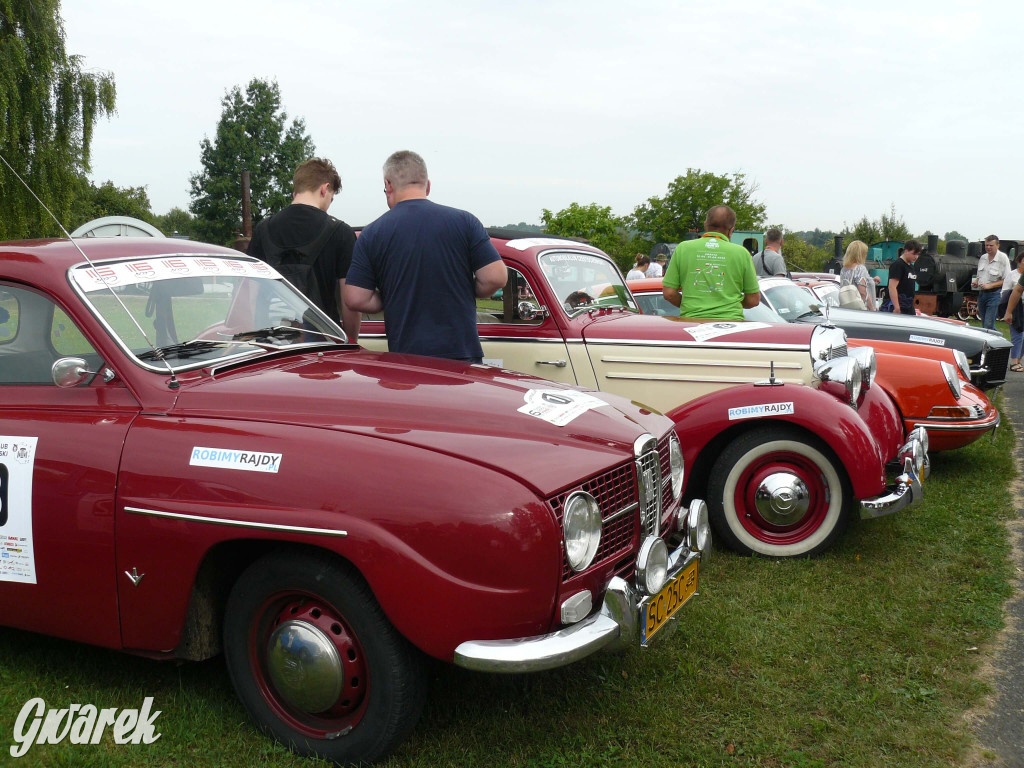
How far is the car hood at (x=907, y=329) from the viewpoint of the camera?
8273 mm

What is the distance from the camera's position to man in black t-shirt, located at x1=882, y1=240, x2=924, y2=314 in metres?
12.0

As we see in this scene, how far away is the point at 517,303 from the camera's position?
5523 millimetres

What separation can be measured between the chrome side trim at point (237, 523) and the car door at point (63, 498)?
0.16 m

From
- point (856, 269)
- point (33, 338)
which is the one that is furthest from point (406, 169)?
point (856, 269)

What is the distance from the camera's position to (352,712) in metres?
2.77

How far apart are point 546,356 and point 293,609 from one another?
299 cm

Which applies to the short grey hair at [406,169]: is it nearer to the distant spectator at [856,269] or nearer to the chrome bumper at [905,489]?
the chrome bumper at [905,489]

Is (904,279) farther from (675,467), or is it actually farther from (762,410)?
(675,467)

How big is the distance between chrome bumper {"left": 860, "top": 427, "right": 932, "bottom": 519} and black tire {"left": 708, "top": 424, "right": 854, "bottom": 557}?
211 millimetres

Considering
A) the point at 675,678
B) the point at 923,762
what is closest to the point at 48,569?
the point at 675,678

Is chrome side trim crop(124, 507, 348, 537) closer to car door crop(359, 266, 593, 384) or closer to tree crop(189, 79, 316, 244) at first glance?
car door crop(359, 266, 593, 384)

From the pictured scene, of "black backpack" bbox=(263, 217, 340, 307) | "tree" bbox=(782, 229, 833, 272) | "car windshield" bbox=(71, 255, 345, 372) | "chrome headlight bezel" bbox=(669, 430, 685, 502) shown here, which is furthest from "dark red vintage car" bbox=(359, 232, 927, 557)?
"tree" bbox=(782, 229, 833, 272)

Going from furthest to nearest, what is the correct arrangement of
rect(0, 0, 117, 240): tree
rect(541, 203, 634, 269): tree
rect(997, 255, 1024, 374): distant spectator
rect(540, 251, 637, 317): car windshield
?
rect(541, 203, 634, 269): tree
rect(0, 0, 117, 240): tree
rect(997, 255, 1024, 374): distant spectator
rect(540, 251, 637, 317): car windshield

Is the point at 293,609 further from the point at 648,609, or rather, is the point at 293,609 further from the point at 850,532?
the point at 850,532
